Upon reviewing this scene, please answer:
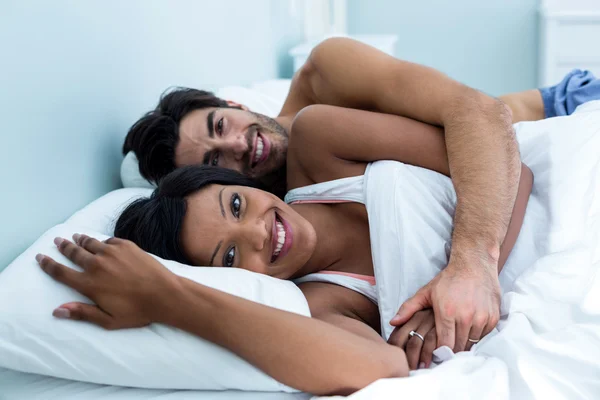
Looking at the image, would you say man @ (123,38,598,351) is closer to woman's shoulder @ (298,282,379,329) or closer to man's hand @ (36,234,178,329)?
woman's shoulder @ (298,282,379,329)

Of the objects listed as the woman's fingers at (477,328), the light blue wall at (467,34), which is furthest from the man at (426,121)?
the light blue wall at (467,34)

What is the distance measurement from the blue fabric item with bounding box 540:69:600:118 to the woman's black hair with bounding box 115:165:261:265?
48.2 inches

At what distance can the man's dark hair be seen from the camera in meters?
1.67

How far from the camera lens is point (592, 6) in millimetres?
4324

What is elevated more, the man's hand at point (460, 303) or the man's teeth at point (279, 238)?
the man's teeth at point (279, 238)

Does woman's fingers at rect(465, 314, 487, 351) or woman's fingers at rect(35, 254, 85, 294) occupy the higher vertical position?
woman's fingers at rect(35, 254, 85, 294)

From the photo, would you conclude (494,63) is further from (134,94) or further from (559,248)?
(559,248)

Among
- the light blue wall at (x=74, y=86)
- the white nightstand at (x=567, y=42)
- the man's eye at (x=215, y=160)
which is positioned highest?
the light blue wall at (x=74, y=86)

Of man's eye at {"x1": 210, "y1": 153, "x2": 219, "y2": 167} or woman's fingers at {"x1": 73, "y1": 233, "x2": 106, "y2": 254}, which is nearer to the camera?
woman's fingers at {"x1": 73, "y1": 233, "x2": 106, "y2": 254}

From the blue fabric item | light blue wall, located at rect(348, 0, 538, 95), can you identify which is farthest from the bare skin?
light blue wall, located at rect(348, 0, 538, 95)

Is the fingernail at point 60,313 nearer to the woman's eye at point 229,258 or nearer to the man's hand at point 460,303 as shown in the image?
the woman's eye at point 229,258

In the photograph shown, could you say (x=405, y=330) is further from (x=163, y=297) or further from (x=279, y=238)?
(x=163, y=297)

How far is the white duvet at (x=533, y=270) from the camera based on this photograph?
915 millimetres

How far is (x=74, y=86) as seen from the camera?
149cm
